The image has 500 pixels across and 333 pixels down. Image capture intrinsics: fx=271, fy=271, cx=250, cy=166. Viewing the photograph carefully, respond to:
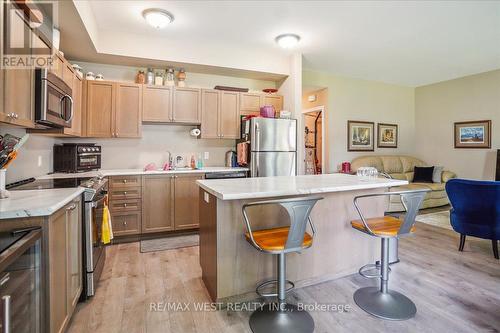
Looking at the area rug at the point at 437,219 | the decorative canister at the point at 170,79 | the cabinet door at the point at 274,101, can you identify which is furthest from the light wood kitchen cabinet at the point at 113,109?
the area rug at the point at 437,219

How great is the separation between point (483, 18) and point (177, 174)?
441cm

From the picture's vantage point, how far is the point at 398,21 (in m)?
3.45

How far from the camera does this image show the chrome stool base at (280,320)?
1.84 metres

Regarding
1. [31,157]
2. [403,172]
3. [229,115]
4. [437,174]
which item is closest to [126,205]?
[31,157]

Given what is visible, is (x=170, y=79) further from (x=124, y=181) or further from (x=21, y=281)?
(x=21, y=281)

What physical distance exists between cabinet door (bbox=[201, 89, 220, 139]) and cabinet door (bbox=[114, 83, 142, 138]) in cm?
93

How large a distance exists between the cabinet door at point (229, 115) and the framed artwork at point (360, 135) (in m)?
2.91

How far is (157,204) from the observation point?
378 centimetres

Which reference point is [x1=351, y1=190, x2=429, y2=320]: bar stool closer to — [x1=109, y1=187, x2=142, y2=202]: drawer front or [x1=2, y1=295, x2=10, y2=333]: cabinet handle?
[x1=2, y1=295, x2=10, y2=333]: cabinet handle

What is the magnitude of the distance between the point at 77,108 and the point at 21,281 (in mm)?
2742

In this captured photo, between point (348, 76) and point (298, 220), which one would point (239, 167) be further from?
point (348, 76)

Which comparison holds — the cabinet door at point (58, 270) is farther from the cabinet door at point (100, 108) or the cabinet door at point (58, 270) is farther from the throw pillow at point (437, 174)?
the throw pillow at point (437, 174)

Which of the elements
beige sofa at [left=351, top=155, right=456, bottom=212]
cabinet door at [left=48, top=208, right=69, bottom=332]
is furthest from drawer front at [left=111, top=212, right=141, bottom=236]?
beige sofa at [left=351, top=155, right=456, bottom=212]

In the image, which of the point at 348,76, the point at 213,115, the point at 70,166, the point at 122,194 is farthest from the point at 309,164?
the point at 70,166
